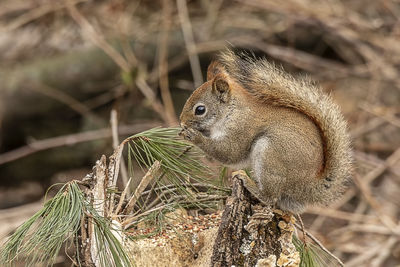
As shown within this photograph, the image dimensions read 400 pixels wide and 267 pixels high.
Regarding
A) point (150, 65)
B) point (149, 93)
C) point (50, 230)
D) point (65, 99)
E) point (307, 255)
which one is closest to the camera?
point (50, 230)

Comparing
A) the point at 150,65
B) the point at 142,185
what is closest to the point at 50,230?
the point at 142,185

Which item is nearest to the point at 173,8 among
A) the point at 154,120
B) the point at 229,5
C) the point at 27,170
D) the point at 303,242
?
the point at 229,5

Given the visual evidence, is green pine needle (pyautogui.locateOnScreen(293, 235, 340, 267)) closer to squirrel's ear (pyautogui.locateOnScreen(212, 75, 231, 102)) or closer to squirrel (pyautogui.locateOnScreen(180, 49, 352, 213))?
squirrel (pyautogui.locateOnScreen(180, 49, 352, 213))

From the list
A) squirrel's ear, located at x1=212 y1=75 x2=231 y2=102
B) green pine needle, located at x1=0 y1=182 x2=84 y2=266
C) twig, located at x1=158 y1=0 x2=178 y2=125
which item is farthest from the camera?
twig, located at x1=158 y1=0 x2=178 y2=125

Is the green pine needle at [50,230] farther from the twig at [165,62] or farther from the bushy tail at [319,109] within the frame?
the twig at [165,62]

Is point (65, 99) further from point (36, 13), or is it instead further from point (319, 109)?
point (319, 109)

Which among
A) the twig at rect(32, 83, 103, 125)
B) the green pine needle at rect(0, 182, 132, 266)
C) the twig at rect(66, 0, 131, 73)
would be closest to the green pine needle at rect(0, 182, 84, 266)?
the green pine needle at rect(0, 182, 132, 266)

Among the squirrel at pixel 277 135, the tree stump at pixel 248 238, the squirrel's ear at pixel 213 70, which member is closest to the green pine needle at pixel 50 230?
the tree stump at pixel 248 238
